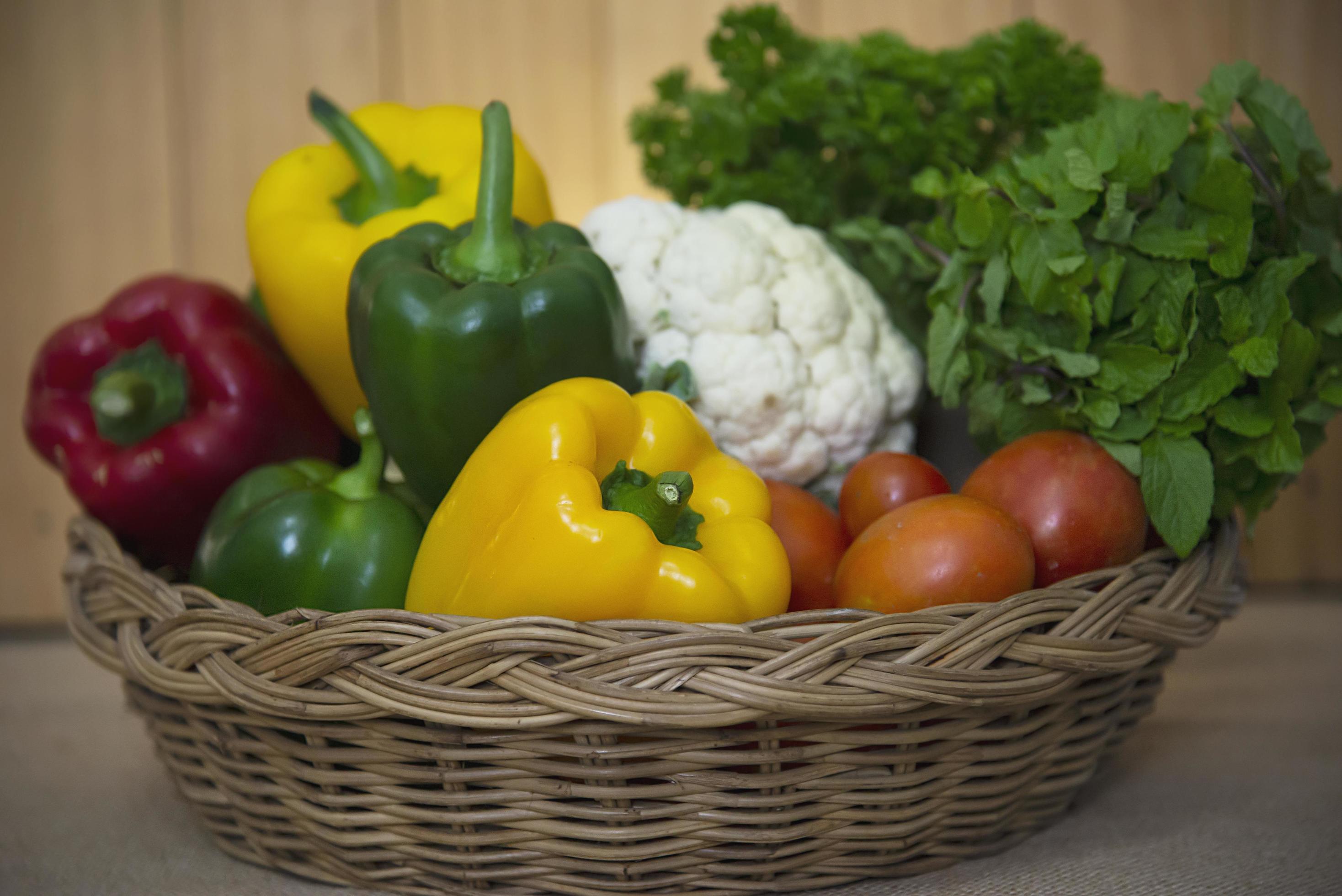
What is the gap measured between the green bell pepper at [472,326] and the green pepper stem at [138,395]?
265 mm

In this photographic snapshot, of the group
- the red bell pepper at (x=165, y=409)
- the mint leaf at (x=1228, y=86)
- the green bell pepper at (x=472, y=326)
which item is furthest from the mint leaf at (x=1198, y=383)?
the red bell pepper at (x=165, y=409)

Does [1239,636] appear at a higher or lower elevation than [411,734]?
lower

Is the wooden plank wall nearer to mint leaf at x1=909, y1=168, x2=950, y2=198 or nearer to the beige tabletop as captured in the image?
the beige tabletop

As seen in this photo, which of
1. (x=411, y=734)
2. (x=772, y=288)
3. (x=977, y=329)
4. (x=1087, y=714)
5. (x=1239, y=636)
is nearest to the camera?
(x=411, y=734)

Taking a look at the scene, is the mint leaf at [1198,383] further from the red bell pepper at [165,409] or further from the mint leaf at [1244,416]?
the red bell pepper at [165,409]

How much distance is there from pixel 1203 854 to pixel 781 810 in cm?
37

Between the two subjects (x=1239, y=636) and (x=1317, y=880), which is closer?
(x=1317, y=880)

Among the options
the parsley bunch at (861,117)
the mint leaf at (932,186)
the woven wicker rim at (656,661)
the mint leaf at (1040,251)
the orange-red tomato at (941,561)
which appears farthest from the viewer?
the parsley bunch at (861,117)

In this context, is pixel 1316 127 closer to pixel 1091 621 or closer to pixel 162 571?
pixel 1091 621

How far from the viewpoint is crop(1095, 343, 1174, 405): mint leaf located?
79 cm

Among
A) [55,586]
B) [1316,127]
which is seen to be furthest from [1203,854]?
[55,586]

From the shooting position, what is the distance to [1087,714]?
0.76 meters

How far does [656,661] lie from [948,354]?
1.44ft

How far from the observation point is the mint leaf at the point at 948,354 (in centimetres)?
88
